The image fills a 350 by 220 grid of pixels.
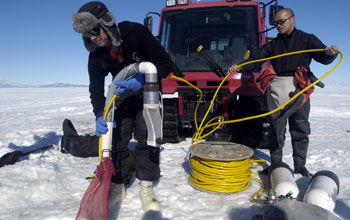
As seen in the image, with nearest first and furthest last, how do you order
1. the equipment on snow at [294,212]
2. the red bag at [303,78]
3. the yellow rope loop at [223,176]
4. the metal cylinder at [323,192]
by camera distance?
the equipment on snow at [294,212] → the metal cylinder at [323,192] → the yellow rope loop at [223,176] → the red bag at [303,78]

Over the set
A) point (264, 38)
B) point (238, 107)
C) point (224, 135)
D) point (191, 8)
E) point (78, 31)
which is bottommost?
point (224, 135)

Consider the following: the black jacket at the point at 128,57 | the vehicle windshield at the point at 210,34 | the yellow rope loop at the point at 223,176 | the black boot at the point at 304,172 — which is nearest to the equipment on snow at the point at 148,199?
the yellow rope loop at the point at 223,176

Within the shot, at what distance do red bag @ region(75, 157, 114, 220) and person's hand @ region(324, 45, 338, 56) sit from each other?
2536mm

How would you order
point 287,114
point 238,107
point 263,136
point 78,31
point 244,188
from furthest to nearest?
point 238,107
point 263,136
point 287,114
point 244,188
point 78,31

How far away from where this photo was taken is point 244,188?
271 centimetres

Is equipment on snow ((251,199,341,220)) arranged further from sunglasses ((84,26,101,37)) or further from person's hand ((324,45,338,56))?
sunglasses ((84,26,101,37))

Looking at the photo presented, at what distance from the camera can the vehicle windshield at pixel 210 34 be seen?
4469mm

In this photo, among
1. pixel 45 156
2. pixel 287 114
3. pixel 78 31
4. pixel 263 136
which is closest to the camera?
pixel 78 31

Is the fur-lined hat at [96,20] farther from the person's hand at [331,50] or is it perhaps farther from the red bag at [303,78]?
the person's hand at [331,50]

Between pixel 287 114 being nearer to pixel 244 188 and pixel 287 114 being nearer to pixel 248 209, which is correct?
pixel 244 188

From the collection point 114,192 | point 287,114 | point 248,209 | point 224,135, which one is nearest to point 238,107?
point 224,135

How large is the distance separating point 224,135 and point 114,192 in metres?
2.55

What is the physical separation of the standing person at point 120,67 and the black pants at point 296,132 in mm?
1560

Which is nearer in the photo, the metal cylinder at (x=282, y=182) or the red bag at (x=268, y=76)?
the metal cylinder at (x=282, y=182)
